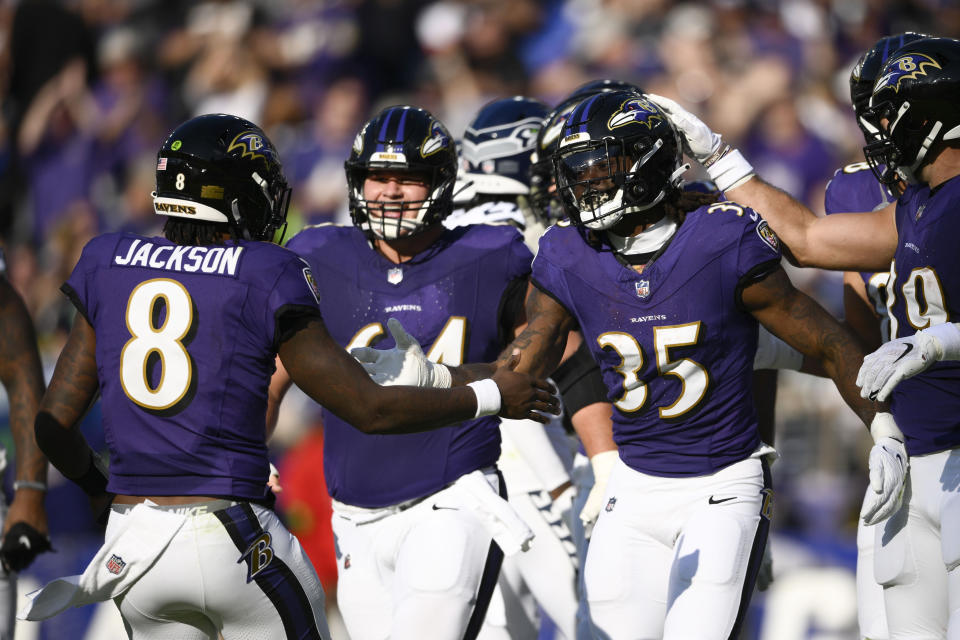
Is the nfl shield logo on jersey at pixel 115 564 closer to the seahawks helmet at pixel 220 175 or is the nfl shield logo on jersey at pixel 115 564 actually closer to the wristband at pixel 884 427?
the seahawks helmet at pixel 220 175

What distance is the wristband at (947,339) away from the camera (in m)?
3.50

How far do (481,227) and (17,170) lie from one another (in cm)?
756

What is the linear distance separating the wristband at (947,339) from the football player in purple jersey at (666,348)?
0.29 meters

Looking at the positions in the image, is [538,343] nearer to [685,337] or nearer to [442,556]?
[685,337]

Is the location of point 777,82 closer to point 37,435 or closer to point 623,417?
point 623,417

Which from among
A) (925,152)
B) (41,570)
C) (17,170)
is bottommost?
(41,570)

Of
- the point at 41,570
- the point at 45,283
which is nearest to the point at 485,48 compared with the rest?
the point at 45,283

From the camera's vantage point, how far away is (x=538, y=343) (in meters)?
4.04

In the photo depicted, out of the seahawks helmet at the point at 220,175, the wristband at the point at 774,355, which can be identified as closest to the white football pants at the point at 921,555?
the wristband at the point at 774,355

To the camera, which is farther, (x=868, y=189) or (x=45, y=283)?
(x=45, y=283)

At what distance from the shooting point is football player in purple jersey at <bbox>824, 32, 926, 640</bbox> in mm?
4355

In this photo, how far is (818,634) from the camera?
21.0 ft

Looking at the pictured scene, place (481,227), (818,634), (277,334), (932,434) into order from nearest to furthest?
(277,334)
(932,434)
(481,227)
(818,634)

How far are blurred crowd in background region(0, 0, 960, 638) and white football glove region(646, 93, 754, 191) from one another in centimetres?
419
